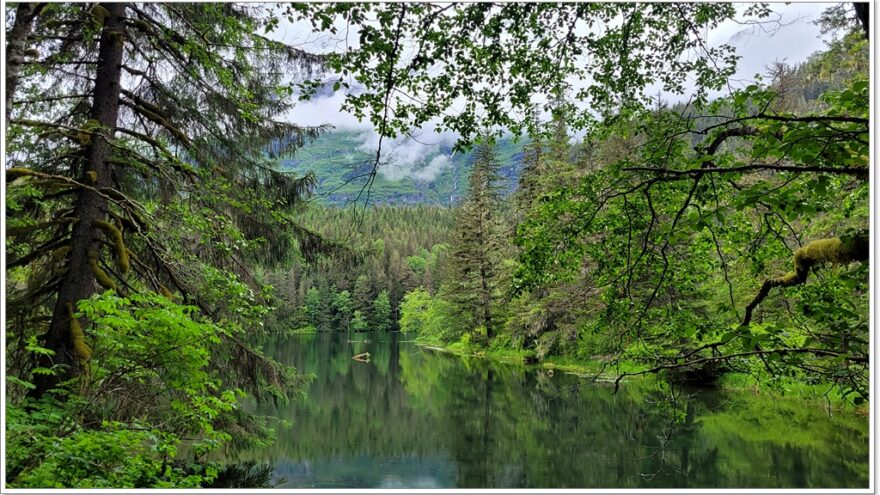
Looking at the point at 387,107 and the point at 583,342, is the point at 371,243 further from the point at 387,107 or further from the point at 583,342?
the point at 583,342

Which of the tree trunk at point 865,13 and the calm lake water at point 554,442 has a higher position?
the tree trunk at point 865,13

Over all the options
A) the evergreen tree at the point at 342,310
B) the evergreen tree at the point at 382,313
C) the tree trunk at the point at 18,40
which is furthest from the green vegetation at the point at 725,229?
the evergreen tree at the point at 342,310

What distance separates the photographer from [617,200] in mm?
4203

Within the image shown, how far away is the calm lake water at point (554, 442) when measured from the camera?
9.89 metres

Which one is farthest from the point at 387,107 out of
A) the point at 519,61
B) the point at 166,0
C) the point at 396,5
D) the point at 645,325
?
the point at 166,0

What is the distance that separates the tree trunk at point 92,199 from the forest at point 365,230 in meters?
0.04

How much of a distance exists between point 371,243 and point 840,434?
11514 millimetres

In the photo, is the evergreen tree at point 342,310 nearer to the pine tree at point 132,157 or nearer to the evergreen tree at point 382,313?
the evergreen tree at point 382,313

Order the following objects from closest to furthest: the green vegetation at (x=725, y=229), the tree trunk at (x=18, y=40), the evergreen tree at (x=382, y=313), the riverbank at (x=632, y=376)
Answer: the tree trunk at (x=18, y=40), the green vegetation at (x=725, y=229), the riverbank at (x=632, y=376), the evergreen tree at (x=382, y=313)

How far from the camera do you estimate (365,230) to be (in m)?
7.73

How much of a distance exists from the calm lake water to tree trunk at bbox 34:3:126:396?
221 inches

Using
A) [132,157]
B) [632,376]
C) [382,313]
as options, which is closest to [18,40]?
[132,157]

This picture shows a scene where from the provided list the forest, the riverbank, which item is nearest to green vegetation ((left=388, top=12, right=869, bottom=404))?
the forest

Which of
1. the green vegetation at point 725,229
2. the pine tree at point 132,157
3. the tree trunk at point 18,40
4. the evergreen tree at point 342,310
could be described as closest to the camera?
the tree trunk at point 18,40
